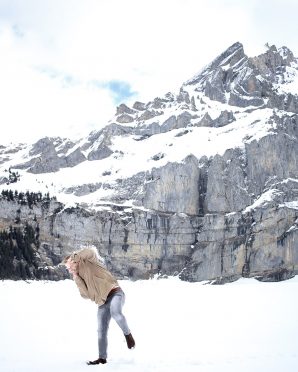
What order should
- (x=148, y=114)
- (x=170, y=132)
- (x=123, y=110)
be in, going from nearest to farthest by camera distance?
(x=170, y=132), (x=148, y=114), (x=123, y=110)

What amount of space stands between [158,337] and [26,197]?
107m

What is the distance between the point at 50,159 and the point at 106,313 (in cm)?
15585

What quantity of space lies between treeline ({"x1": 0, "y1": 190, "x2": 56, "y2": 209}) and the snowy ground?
319 feet

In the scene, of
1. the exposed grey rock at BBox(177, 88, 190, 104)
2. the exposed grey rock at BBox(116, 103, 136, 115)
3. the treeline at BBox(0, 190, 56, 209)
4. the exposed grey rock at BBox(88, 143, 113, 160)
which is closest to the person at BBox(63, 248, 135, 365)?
the treeline at BBox(0, 190, 56, 209)

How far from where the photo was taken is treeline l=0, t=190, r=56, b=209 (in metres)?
111

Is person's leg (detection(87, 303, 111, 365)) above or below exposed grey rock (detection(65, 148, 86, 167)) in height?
below

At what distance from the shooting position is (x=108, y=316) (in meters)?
7.36

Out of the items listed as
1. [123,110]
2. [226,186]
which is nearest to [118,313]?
[226,186]

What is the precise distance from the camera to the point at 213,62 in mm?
193625

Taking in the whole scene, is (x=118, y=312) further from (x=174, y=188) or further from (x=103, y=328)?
(x=174, y=188)

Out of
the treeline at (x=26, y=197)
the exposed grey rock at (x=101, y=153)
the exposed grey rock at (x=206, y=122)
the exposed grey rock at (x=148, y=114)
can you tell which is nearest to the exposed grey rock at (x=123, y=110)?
the exposed grey rock at (x=148, y=114)

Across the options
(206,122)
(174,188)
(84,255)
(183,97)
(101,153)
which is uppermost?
(183,97)

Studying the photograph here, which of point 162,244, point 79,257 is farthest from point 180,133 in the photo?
point 79,257

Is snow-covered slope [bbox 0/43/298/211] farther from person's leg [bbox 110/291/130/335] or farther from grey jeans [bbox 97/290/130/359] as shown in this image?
person's leg [bbox 110/291/130/335]
